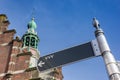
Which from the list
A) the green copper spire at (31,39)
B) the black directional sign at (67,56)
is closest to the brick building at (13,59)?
the black directional sign at (67,56)

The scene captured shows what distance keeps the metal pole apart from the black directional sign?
10.1 inches

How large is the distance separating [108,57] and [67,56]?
4.93ft

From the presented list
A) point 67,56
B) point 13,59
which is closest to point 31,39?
point 13,59

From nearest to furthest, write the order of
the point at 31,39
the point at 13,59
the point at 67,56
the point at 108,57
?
the point at 108,57, the point at 67,56, the point at 13,59, the point at 31,39

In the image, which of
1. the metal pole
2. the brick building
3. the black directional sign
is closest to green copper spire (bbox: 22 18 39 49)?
the brick building

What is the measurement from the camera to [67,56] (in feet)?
21.1

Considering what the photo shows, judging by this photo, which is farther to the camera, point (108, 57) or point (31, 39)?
point (31, 39)

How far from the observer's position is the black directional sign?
19.7 feet

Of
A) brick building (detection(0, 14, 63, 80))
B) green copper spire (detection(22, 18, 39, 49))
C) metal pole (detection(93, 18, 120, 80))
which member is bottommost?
metal pole (detection(93, 18, 120, 80))

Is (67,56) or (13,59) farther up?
(13,59)

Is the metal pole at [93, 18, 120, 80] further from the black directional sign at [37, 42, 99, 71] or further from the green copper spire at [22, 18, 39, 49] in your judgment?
the green copper spire at [22, 18, 39, 49]

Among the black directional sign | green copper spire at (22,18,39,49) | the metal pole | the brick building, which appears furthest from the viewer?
green copper spire at (22,18,39,49)

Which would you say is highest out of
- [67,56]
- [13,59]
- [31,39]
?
[31,39]

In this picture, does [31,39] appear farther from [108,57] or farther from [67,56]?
[108,57]
